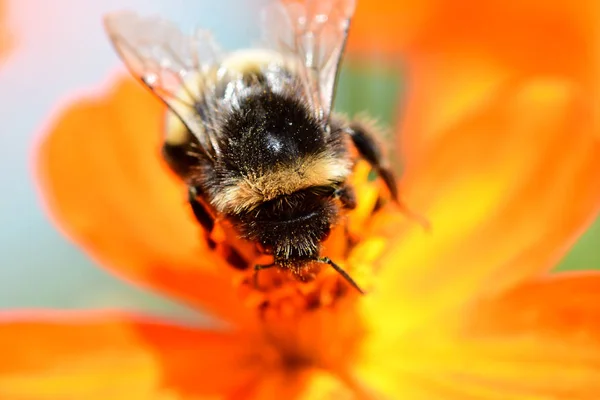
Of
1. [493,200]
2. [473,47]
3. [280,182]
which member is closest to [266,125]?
[280,182]

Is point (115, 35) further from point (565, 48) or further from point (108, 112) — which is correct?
point (565, 48)

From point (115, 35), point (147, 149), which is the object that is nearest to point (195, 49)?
point (115, 35)

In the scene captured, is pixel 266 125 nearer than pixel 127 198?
Yes

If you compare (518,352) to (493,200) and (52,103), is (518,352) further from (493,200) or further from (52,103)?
(52,103)

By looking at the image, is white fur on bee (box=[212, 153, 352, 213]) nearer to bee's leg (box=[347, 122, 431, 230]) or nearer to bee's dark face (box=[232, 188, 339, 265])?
bee's dark face (box=[232, 188, 339, 265])

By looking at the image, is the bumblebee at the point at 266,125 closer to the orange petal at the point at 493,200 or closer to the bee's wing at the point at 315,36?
the bee's wing at the point at 315,36
